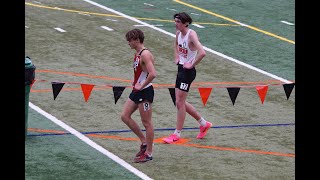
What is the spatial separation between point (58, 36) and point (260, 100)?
8.17 metres

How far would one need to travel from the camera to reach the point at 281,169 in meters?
15.3

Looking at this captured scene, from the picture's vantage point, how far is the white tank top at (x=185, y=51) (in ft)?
55.7

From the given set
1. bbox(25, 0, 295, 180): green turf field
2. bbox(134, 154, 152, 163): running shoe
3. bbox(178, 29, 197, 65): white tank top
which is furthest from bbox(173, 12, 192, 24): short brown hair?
bbox(134, 154, 152, 163): running shoe

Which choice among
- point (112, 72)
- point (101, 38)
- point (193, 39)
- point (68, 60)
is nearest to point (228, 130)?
point (193, 39)

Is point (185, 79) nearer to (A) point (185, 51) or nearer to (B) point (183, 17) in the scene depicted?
(A) point (185, 51)

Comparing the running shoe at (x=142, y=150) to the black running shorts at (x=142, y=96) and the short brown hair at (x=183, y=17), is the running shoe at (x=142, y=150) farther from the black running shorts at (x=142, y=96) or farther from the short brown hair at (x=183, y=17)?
the short brown hair at (x=183, y=17)

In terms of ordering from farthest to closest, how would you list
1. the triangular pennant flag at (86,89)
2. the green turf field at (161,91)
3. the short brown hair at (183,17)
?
the triangular pennant flag at (86,89) → the short brown hair at (183,17) → the green turf field at (161,91)

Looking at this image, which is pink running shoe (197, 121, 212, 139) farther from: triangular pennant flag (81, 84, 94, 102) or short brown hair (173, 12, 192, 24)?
triangular pennant flag (81, 84, 94, 102)

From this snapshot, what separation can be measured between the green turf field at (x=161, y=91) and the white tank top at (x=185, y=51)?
1.47 meters

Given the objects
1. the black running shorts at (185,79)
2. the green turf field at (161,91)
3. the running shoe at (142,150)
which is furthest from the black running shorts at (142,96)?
the black running shorts at (185,79)

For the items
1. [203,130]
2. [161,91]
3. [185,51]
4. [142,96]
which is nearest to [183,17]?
[185,51]

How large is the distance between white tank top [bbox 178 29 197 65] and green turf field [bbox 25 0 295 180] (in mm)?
1467
